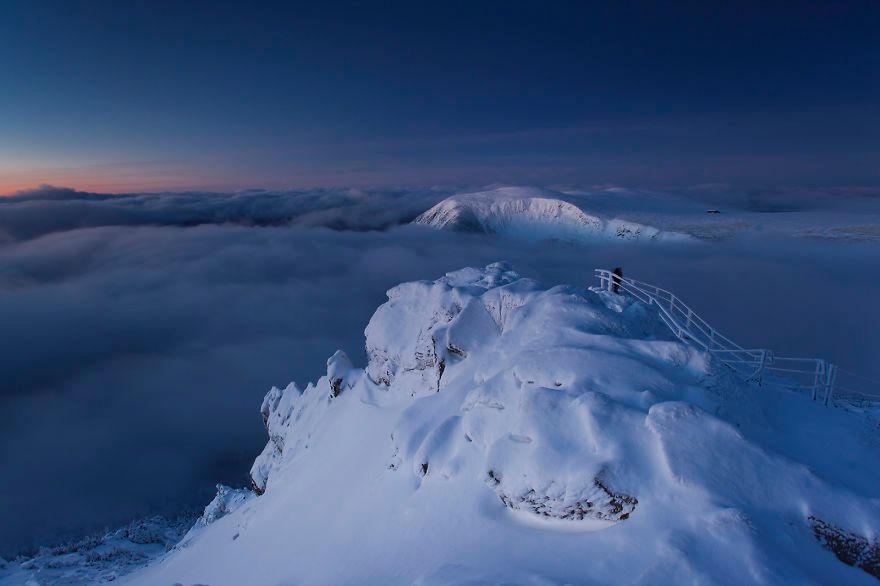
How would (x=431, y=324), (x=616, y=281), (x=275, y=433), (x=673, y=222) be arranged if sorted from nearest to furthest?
(x=616, y=281) < (x=431, y=324) < (x=275, y=433) < (x=673, y=222)

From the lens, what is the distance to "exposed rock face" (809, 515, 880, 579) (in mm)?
7414

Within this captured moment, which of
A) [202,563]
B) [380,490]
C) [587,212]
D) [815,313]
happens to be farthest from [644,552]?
[587,212]

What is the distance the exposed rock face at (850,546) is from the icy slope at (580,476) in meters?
0.03

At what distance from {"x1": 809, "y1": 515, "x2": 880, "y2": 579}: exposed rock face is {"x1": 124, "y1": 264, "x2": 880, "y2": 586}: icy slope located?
0.03 metres

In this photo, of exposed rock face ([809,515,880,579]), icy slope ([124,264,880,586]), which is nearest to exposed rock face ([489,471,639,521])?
icy slope ([124,264,880,586])

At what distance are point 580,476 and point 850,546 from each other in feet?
14.9

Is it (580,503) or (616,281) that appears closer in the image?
(580,503)

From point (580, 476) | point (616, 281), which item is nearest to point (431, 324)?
point (616, 281)

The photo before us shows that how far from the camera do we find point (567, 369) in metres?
11.4

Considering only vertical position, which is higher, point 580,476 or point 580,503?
point 580,476

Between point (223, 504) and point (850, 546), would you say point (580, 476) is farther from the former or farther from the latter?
point (223, 504)

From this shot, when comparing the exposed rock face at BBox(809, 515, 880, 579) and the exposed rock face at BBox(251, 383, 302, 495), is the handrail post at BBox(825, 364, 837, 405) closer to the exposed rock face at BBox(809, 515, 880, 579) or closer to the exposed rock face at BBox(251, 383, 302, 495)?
the exposed rock face at BBox(809, 515, 880, 579)

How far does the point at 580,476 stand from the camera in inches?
342

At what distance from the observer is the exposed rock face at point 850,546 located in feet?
24.3
